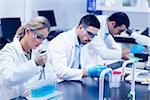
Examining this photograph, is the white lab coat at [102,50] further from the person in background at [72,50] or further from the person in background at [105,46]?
the person in background at [72,50]

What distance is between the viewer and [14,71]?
202cm

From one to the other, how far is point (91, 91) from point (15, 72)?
0.56 metres

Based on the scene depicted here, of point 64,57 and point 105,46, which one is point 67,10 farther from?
point 64,57

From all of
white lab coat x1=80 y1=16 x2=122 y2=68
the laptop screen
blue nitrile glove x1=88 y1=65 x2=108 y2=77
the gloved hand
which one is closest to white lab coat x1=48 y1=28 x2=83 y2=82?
blue nitrile glove x1=88 y1=65 x2=108 y2=77

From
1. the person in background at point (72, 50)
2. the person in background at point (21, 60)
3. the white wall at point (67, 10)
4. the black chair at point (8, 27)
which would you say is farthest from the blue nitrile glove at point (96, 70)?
the white wall at point (67, 10)

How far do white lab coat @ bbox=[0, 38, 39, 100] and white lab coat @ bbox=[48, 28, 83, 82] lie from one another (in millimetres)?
426

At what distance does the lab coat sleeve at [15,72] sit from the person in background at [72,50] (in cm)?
46

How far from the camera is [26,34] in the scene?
7.18ft

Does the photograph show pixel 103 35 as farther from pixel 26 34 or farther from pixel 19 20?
pixel 26 34

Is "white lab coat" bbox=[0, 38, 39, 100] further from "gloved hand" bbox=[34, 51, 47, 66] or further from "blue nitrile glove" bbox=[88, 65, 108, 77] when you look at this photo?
"blue nitrile glove" bbox=[88, 65, 108, 77]

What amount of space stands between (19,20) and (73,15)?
1353 millimetres

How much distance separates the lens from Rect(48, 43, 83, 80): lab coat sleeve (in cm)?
259

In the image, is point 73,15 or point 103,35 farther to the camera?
point 73,15

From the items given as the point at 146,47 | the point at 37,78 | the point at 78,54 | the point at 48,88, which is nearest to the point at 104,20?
the point at 146,47
